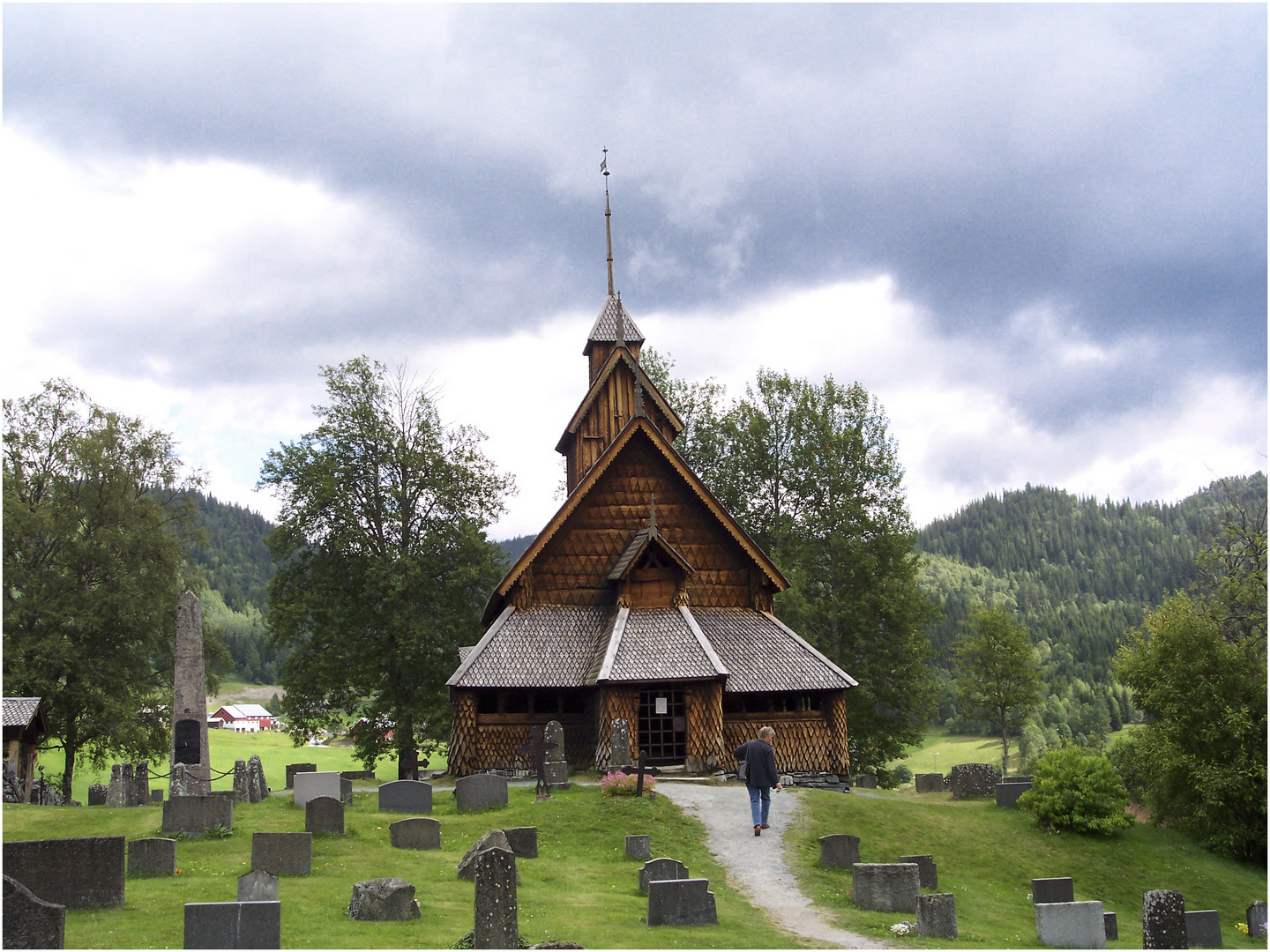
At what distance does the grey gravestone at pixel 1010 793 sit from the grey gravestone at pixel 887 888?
36.3ft

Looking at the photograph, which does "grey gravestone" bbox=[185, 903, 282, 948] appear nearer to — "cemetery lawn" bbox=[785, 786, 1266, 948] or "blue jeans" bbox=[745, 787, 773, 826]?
"cemetery lawn" bbox=[785, 786, 1266, 948]

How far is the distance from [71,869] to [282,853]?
118 inches

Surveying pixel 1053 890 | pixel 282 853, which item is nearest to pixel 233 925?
pixel 282 853

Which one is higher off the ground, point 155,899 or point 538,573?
point 538,573

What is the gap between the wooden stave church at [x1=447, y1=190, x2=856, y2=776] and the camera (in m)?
24.9

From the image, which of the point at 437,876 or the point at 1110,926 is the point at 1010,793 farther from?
the point at 437,876

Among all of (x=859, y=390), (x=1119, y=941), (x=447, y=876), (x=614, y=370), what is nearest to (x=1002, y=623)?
(x=859, y=390)

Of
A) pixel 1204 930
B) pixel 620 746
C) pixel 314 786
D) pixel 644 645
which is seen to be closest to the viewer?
pixel 1204 930

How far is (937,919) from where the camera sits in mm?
12508

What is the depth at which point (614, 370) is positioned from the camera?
34.4 m

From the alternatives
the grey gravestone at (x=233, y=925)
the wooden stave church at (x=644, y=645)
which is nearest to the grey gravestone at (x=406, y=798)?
the wooden stave church at (x=644, y=645)

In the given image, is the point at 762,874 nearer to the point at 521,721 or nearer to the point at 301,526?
the point at 521,721

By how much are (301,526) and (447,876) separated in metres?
25.7

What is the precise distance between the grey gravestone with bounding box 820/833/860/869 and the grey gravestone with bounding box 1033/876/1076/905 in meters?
2.97
